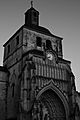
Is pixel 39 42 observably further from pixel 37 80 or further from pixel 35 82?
pixel 35 82

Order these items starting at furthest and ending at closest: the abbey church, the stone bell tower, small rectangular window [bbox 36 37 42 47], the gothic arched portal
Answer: small rectangular window [bbox 36 37 42 47] → the gothic arched portal → the abbey church → the stone bell tower

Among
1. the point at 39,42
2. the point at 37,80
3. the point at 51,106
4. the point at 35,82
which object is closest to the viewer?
the point at 35,82

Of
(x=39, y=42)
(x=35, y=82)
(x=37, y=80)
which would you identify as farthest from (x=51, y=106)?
(x=39, y=42)

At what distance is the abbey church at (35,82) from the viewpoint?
73.9 ft

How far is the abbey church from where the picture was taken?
2253 cm

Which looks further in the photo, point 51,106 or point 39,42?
point 39,42

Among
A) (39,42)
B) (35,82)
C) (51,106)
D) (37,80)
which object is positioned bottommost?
(51,106)

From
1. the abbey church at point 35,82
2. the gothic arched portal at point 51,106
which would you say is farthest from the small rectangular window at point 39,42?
the gothic arched portal at point 51,106

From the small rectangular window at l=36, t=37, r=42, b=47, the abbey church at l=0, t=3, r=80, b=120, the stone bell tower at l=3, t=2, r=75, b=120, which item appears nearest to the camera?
the stone bell tower at l=3, t=2, r=75, b=120

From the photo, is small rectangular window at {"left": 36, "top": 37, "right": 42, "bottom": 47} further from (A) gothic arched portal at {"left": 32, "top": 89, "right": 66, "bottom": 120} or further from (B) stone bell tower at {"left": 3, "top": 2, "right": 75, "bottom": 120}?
(A) gothic arched portal at {"left": 32, "top": 89, "right": 66, "bottom": 120}

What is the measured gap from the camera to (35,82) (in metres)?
22.9

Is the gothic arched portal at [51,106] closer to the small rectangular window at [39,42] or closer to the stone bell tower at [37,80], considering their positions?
the stone bell tower at [37,80]

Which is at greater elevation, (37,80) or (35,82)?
(37,80)

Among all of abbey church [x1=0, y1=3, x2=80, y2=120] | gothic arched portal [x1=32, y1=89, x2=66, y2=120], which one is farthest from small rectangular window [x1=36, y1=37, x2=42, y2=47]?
gothic arched portal [x1=32, y1=89, x2=66, y2=120]
